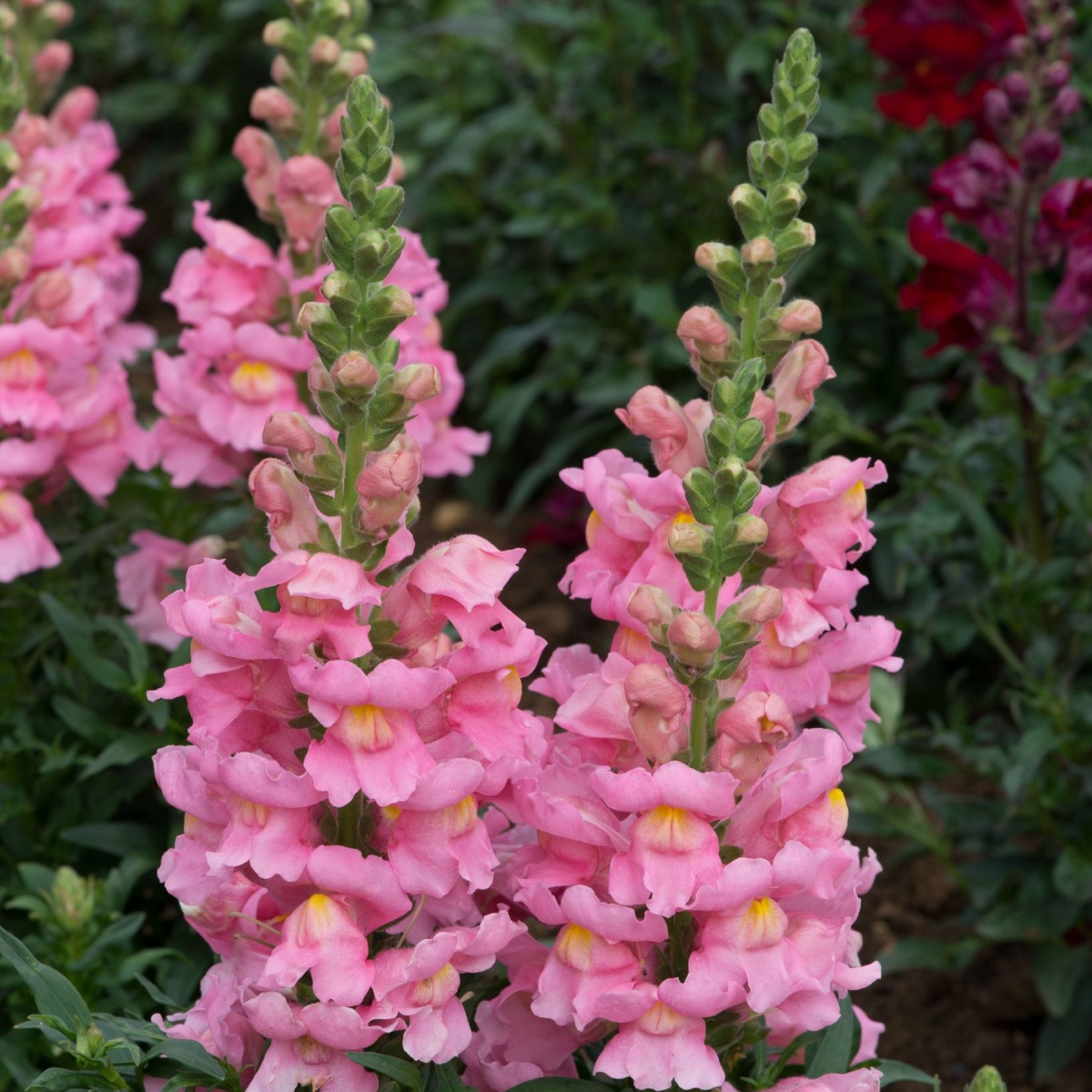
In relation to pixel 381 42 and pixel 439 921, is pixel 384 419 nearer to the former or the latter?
pixel 439 921

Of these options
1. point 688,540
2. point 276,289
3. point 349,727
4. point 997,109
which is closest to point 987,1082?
point 688,540

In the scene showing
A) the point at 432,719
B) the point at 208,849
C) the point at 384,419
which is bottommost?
the point at 208,849

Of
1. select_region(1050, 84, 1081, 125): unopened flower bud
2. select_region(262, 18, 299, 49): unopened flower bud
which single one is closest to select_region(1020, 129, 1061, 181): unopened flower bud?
select_region(1050, 84, 1081, 125): unopened flower bud

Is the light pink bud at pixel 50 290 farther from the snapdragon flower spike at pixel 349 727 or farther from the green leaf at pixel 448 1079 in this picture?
the green leaf at pixel 448 1079

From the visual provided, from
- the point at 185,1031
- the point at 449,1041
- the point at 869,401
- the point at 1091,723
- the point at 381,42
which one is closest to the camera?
A: the point at 449,1041

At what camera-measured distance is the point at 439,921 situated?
2.05 metres

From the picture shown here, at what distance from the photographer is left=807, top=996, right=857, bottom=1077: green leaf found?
2.15 metres

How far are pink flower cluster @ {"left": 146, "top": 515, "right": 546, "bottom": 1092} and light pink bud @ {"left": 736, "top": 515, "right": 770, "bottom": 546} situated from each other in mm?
269

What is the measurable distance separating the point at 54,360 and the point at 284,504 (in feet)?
4.44

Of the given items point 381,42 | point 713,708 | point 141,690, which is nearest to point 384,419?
point 713,708

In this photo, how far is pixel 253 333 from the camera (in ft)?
9.70

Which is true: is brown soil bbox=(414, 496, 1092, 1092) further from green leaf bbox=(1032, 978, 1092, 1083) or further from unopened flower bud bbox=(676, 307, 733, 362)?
unopened flower bud bbox=(676, 307, 733, 362)

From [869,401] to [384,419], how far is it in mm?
3381

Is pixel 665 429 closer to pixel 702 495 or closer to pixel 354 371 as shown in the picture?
pixel 702 495
